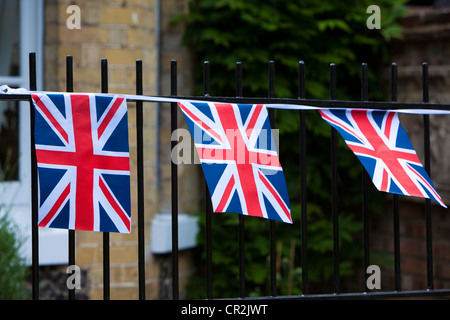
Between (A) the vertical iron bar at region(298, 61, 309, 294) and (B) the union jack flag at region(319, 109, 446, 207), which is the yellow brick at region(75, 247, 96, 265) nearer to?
(A) the vertical iron bar at region(298, 61, 309, 294)

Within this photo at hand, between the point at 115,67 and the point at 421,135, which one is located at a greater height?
the point at 115,67

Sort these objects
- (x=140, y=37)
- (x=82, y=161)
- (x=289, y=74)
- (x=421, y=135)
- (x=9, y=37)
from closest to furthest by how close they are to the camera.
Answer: (x=82, y=161) → (x=140, y=37) → (x=9, y=37) → (x=421, y=135) → (x=289, y=74)

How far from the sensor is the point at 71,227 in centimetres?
251

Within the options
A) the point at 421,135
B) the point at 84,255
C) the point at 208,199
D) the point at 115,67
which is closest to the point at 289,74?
the point at 421,135

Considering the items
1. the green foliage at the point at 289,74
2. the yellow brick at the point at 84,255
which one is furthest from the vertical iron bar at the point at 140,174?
the green foliage at the point at 289,74

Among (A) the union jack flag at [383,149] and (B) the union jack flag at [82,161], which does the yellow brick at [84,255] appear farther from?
(A) the union jack flag at [383,149]

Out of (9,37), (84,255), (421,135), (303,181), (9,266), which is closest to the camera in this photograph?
(303,181)

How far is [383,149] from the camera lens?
294 centimetres

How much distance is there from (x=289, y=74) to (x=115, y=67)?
55.0 inches

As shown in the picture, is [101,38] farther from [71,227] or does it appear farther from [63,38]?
[71,227]

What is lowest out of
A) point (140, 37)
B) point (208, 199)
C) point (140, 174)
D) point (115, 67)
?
point (208, 199)

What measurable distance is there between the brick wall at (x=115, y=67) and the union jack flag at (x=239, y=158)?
2168 mm

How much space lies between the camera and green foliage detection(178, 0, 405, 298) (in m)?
5.27

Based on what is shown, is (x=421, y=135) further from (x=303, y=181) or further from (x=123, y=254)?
(x=303, y=181)
